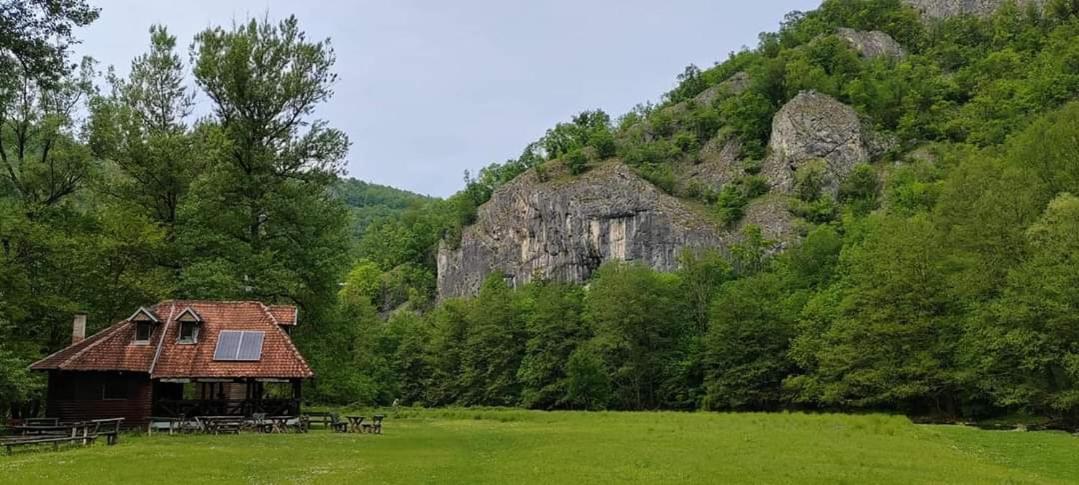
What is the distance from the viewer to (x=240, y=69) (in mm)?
40875

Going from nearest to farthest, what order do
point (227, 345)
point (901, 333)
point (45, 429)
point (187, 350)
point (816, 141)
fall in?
point (45, 429) → point (187, 350) → point (227, 345) → point (901, 333) → point (816, 141)

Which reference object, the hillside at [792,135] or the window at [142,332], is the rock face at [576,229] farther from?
the window at [142,332]

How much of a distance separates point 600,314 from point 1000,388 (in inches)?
1575

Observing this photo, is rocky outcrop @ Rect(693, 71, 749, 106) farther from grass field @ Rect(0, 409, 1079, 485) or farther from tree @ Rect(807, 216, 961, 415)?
grass field @ Rect(0, 409, 1079, 485)

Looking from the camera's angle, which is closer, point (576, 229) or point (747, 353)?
point (747, 353)

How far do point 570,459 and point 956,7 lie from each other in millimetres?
155591

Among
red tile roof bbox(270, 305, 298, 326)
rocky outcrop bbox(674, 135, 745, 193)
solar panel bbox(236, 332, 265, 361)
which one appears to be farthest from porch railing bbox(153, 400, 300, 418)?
rocky outcrop bbox(674, 135, 745, 193)

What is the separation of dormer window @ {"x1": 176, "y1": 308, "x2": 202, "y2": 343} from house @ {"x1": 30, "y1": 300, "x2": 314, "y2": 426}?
43mm

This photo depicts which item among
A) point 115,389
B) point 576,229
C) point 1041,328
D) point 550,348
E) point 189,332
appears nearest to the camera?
point 115,389

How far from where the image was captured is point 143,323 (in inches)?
1320

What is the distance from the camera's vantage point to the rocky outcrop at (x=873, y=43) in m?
138

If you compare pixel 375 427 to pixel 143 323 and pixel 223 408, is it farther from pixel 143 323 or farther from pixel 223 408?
pixel 143 323

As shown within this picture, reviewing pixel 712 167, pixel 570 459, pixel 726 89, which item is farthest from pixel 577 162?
pixel 570 459

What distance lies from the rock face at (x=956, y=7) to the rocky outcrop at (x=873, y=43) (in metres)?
13.9
